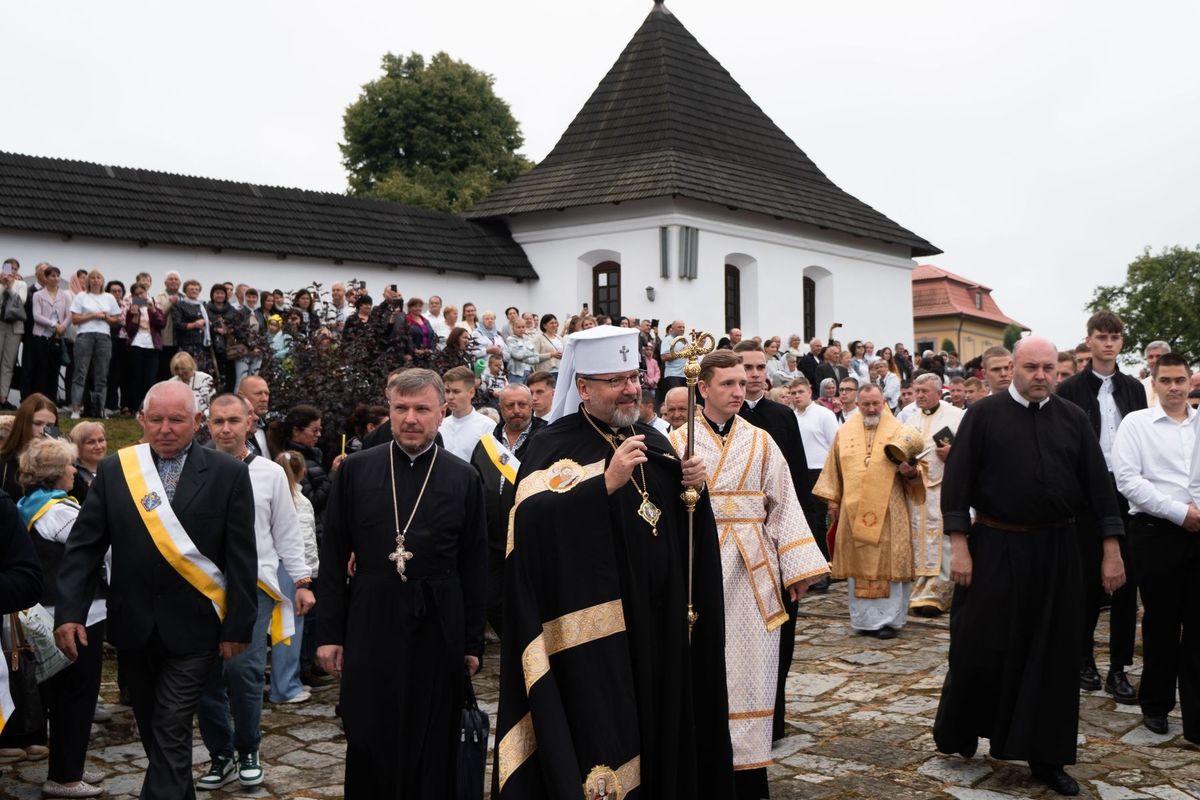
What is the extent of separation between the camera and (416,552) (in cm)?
538

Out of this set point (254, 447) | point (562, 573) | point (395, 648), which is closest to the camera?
point (562, 573)

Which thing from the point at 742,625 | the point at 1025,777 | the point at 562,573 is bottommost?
the point at 1025,777

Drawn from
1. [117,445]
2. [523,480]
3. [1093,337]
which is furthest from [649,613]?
[117,445]

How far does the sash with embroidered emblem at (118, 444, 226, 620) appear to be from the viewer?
5426 millimetres

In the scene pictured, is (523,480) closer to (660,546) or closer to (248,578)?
(660,546)

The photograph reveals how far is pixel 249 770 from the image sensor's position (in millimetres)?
6391

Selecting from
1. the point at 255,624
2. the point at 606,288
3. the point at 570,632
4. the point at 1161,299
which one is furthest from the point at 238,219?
the point at 1161,299

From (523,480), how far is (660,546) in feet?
1.88

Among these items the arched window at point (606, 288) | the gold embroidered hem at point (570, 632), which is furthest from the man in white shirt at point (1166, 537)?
the arched window at point (606, 288)

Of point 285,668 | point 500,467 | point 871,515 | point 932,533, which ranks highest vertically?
point 500,467

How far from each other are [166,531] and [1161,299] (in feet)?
224

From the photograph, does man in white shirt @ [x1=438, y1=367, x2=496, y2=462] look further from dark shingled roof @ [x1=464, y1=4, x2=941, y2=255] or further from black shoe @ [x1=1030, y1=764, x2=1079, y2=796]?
dark shingled roof @ [x1=464, y1=4, x2=941, y2=255]

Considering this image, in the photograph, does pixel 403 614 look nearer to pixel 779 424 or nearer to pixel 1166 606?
pixel 779 424

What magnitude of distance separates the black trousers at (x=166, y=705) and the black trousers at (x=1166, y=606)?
5.15 meters
